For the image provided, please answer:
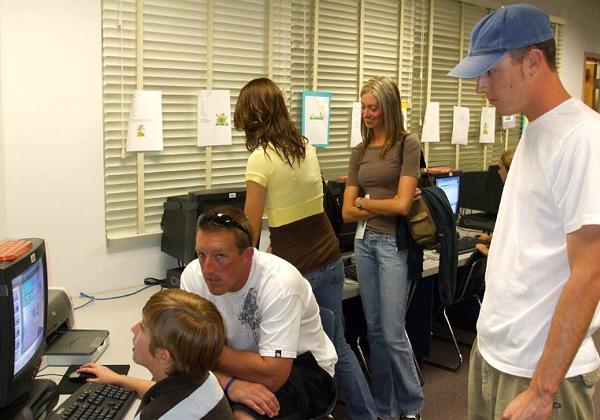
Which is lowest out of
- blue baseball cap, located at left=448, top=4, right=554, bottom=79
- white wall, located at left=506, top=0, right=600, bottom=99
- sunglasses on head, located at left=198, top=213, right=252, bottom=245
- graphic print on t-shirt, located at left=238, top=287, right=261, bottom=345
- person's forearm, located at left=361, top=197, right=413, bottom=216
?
graphic print on t-shirt, located at left=238, top=287, right=261, bottom=345

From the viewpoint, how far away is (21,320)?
1611mm

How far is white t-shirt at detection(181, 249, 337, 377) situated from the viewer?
188cm

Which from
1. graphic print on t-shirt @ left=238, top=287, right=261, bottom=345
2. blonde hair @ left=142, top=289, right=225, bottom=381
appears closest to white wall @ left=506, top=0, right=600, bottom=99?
graphic print on t-shirt @ left=238, top=287, right=261, bottom=345

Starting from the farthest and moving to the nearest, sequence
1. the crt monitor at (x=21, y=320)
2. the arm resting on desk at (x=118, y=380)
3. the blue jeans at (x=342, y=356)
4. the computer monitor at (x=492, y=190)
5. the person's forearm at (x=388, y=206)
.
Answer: the computer monitor at (x=492, y=190)
the person's forearm at (x=388, y=206)
the blue jeans at (x=342, y=356)
the arm resting on desk at (x=118, y=380)
the crt monitor at (x=21, y=320)

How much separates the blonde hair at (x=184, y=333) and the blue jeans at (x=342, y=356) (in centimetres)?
105

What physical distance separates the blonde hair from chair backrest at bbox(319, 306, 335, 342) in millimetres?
908

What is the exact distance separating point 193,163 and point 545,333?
2.48 meters

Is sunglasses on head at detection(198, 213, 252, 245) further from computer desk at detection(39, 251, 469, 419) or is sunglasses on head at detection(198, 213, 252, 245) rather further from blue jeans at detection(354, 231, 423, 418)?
blue jeans at detection(354, 231, 423, 418)

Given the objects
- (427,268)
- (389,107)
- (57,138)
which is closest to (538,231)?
(389,107)

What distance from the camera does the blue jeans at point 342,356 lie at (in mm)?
2607

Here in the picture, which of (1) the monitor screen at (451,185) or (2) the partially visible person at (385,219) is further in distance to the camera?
(1) the monitor screen at (451,185)

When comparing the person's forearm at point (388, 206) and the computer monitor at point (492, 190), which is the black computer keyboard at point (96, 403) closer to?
the person's forearm at point (388, 206)

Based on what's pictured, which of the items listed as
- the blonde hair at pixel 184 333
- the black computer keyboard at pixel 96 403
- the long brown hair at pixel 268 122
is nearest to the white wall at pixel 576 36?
the long brown hair at pixel 268 122

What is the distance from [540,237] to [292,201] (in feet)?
4.25
